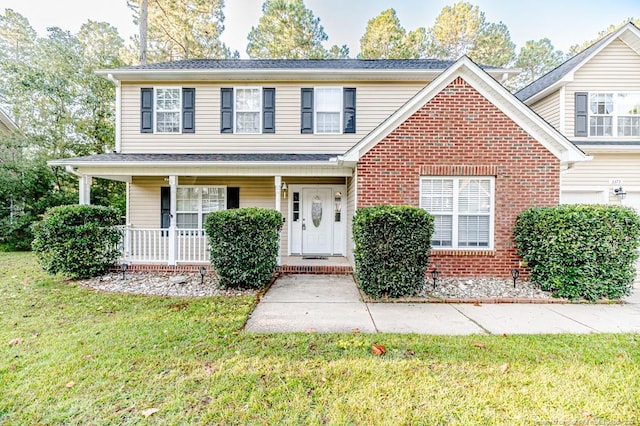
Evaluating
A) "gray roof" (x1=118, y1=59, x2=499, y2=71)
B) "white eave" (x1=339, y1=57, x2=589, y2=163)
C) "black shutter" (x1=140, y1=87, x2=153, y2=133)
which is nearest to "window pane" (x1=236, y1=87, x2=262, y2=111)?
"gray roof" (x1=118, y1=59, x2=499, y2=71)

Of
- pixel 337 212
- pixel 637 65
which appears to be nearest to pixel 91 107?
pixel 337 212

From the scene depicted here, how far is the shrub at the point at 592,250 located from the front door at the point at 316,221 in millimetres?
5687

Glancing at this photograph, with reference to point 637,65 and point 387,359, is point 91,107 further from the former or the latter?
point 637,65

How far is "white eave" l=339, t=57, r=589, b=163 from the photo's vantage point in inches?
256

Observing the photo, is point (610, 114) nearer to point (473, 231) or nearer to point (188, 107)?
point (473, 231)

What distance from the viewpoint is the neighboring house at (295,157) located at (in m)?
6.80

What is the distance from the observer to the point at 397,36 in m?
20.2

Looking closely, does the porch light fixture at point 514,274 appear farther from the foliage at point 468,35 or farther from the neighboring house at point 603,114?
the foliage at point 468,35

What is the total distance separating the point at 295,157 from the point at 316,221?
88.6 inches

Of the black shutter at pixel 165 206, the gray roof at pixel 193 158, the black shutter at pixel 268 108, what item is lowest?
the black shutter at pixel 165 206

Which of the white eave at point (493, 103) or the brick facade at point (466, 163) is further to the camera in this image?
the brick facade at point (466, 163)

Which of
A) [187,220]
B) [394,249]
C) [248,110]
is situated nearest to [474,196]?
[394,249]

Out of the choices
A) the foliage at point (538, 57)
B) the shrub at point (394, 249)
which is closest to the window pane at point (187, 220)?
the shrub at point (394, 249)

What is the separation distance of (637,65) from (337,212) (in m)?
10.5
